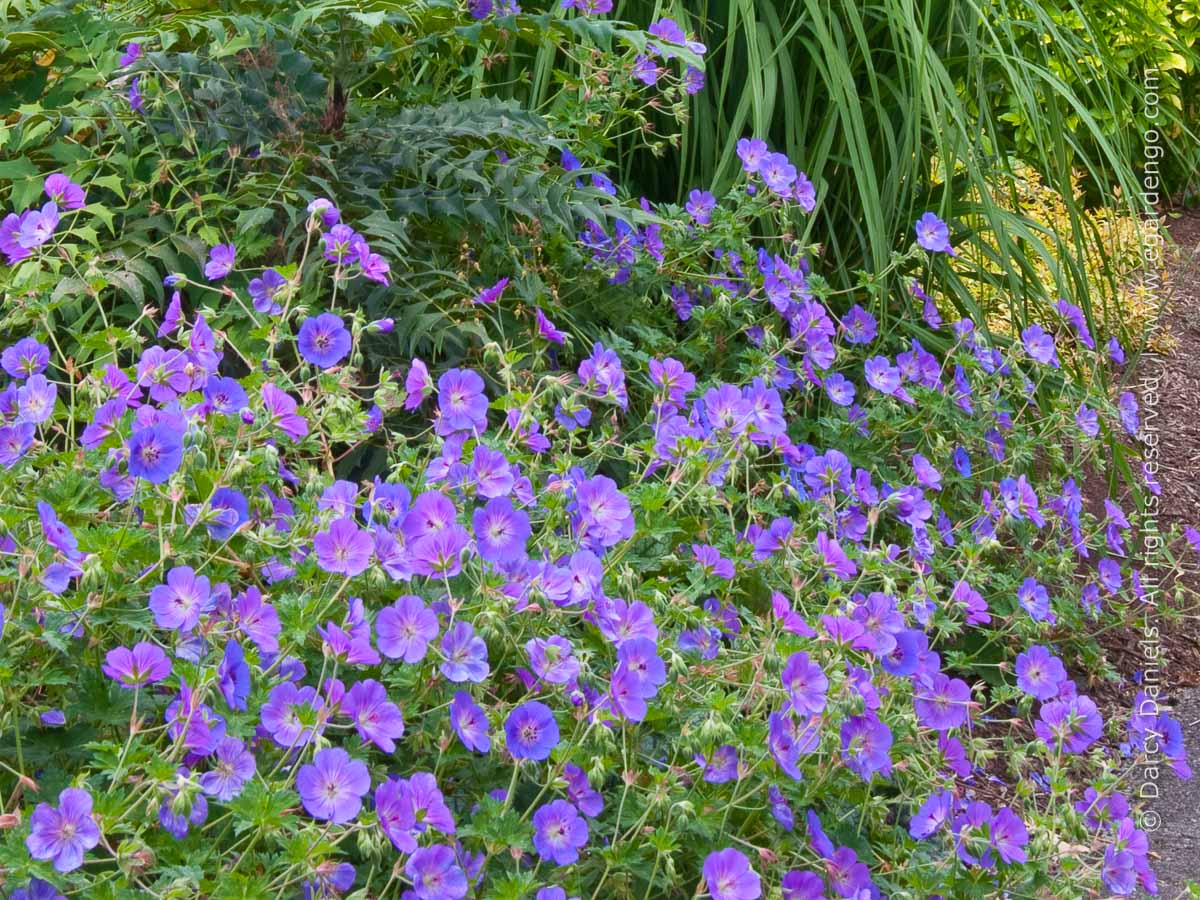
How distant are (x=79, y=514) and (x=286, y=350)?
0.86m

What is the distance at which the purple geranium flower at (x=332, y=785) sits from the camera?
1163 millimetres

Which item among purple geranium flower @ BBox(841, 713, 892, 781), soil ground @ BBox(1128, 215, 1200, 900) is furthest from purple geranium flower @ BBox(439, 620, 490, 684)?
soil ground @ BBox(1128, 215, 1200, 900)

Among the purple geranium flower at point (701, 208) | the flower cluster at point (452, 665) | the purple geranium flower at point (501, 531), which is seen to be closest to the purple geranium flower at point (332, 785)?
the flower cluster at point (452, 665)

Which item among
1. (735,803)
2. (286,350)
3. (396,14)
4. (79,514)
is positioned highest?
(396,14)

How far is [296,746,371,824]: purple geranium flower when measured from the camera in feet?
3.82

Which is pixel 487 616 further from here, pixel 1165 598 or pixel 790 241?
pixel 1165 598

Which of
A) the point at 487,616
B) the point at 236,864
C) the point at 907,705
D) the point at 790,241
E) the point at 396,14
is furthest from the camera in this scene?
the point at 790,241

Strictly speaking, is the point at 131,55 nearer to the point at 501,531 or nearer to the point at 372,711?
the point at 501,531

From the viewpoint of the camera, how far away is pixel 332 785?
1179mm

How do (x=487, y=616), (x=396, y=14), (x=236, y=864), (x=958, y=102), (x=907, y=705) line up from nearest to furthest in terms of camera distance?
(x=236, y=864) < (x=487, y=616) < (x=907, y=705) < (x=396, y=14) < (x=958, y=102)

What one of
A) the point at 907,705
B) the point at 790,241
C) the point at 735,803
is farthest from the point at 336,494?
the point at 790,241

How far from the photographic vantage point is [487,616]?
4.25 ft

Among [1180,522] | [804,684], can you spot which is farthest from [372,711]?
[1180,522]

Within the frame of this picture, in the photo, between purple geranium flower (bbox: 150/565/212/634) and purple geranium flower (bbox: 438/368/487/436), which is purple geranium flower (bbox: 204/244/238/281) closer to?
purple geranium flower (bbox: 438/368/487/436)
